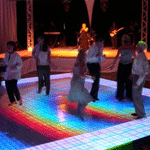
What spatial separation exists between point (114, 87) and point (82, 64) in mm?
2947

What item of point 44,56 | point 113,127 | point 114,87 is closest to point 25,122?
point 113,127

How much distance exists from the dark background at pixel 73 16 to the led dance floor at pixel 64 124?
33.0 ft

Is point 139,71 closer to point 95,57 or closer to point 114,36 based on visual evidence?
point 95,57

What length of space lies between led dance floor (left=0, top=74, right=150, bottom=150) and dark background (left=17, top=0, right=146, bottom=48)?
1006 centimetres

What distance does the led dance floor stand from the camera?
14.4 feet

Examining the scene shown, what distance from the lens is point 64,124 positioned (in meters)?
5.17

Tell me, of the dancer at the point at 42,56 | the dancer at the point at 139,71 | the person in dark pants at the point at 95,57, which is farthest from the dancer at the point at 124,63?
the dancer at the point at 42,56

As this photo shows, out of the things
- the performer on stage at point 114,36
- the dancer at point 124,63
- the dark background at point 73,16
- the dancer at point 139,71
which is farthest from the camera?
the dark background at point 73,16

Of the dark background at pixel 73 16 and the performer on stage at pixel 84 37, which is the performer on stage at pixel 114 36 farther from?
the performer on stage at pixel 84 37

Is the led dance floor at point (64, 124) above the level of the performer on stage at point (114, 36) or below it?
below

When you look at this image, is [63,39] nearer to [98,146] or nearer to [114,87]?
[114,87]

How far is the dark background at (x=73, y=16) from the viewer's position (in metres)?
16.6

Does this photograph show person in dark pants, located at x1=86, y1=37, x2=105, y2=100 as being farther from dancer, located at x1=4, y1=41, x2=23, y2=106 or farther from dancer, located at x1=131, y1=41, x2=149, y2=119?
dancer, located at x1=4, y1=41, x2=23, y2=106

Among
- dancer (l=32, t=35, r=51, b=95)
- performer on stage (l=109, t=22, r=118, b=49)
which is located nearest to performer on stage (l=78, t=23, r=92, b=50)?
performer on stage (l=109, t=22, r=118, b=49)
